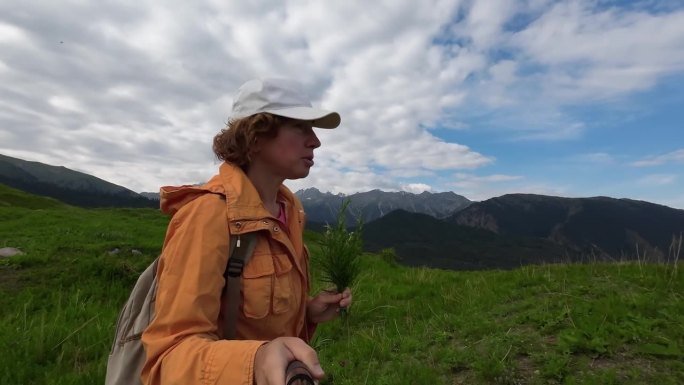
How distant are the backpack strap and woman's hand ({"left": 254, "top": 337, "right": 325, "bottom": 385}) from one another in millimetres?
631

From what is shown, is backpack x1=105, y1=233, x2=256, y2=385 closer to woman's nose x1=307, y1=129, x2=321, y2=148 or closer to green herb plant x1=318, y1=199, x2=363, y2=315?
woman's nose x1=307, y1=129, x2=321, y2=148

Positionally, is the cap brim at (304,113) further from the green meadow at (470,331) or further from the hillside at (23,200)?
the hillside at (23,200)

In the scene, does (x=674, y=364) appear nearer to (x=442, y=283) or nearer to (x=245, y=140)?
(x=245, y=140)

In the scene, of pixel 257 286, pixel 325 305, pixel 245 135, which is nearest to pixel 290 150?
pixel 245 135

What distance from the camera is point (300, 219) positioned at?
3.50 metres

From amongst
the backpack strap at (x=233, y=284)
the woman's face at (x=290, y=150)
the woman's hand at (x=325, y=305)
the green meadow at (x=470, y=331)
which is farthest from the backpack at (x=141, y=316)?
the green meadow at (x=470, y=331)

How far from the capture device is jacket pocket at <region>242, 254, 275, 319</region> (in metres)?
2.44

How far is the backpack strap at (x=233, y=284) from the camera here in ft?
7.68

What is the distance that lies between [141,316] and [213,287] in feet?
1.76

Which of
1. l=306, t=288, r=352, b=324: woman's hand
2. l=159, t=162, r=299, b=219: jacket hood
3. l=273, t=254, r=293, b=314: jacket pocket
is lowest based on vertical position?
l=306, t=288, r=352, b=324: woman's hand

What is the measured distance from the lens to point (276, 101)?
9.57 feet

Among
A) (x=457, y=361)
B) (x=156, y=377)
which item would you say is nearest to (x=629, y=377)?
(x=457, y=361)

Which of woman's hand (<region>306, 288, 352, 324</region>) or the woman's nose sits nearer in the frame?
the woman's nose

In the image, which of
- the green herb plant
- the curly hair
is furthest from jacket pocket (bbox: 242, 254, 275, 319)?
the green herb plant
